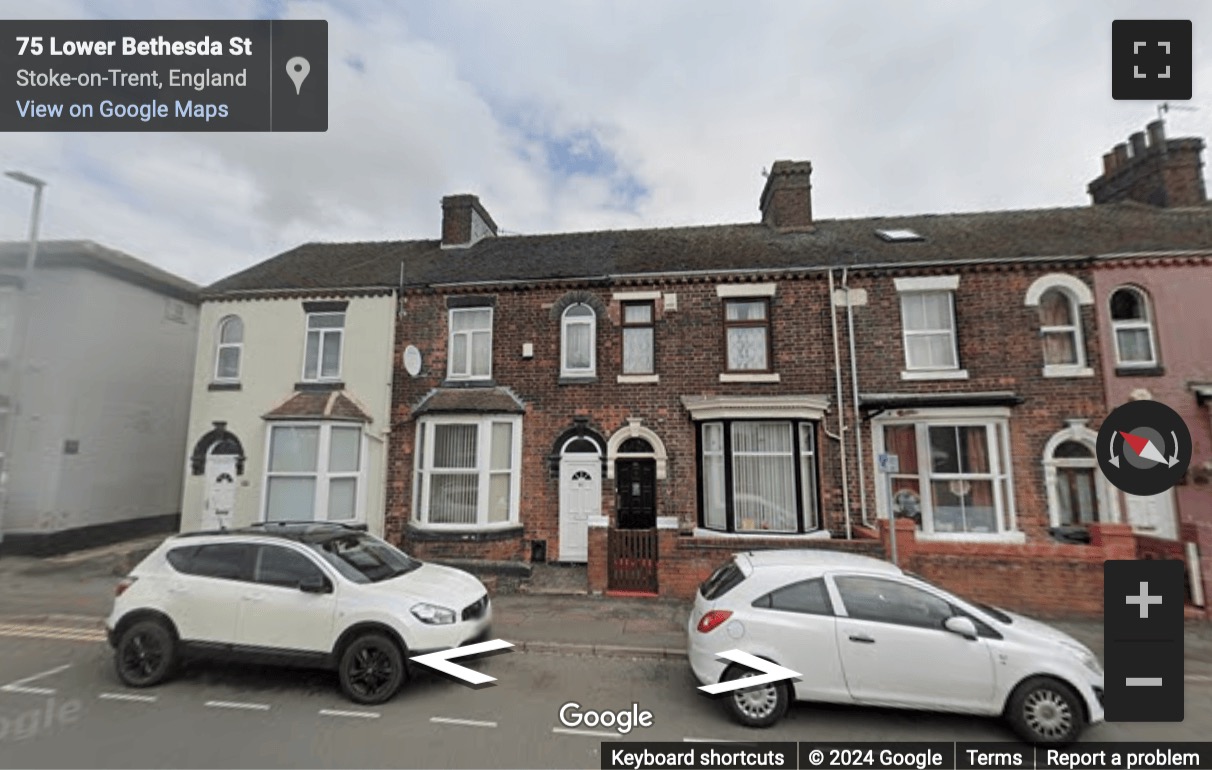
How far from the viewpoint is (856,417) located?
10.7 m

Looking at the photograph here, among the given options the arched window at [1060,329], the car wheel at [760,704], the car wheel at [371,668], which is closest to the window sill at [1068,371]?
the arched window at [1060,329]

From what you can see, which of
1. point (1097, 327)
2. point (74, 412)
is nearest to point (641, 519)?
point (1097, 327)

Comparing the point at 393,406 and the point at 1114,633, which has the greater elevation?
the point at 393,406

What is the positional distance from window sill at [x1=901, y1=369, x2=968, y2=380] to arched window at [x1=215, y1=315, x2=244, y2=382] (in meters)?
15.0

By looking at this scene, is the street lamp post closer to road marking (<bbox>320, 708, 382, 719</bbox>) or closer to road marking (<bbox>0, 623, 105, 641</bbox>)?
road marking (<bbox>0, 623, 105, 641</bbox>)

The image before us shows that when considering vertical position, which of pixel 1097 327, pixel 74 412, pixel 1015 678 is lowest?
pixel 1015 678

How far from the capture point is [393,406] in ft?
39.3

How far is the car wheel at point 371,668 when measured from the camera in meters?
5.21

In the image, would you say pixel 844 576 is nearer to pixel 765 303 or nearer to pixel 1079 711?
pixel 1079 711

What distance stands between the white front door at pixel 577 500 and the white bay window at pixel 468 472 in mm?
1034

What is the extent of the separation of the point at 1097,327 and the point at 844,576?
9618mm

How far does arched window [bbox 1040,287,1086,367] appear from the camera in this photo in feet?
34.6

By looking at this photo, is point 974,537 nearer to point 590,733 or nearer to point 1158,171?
point 590,733

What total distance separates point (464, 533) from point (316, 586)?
5.42m
